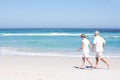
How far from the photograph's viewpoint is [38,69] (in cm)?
1130

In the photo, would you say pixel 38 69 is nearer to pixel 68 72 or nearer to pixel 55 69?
pixel 55 69

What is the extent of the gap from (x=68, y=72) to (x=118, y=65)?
2.87 meters

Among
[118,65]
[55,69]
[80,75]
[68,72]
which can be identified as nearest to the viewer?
[80,75]

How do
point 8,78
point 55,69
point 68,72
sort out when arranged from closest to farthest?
point 8,78 → point 68,72 → point 55,69

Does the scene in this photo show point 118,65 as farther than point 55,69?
Yes

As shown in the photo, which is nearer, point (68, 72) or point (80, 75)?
point (80, 75)

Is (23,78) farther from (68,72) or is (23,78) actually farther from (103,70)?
(103,70)

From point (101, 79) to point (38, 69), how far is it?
3021 millimetres

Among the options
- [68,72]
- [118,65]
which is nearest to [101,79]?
[68,72]

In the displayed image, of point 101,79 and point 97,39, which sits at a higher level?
point 97,39

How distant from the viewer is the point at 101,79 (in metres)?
9.10

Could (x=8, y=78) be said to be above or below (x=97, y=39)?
below

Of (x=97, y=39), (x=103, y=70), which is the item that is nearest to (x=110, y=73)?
Answer: (x=103, y=70)

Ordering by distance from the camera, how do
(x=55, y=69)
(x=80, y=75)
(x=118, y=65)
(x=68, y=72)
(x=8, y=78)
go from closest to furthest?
(x=8, y=78) < (x=80, y=75) < (x=68, y=72) < (x=55, y=69) < (x=118, y=65)
